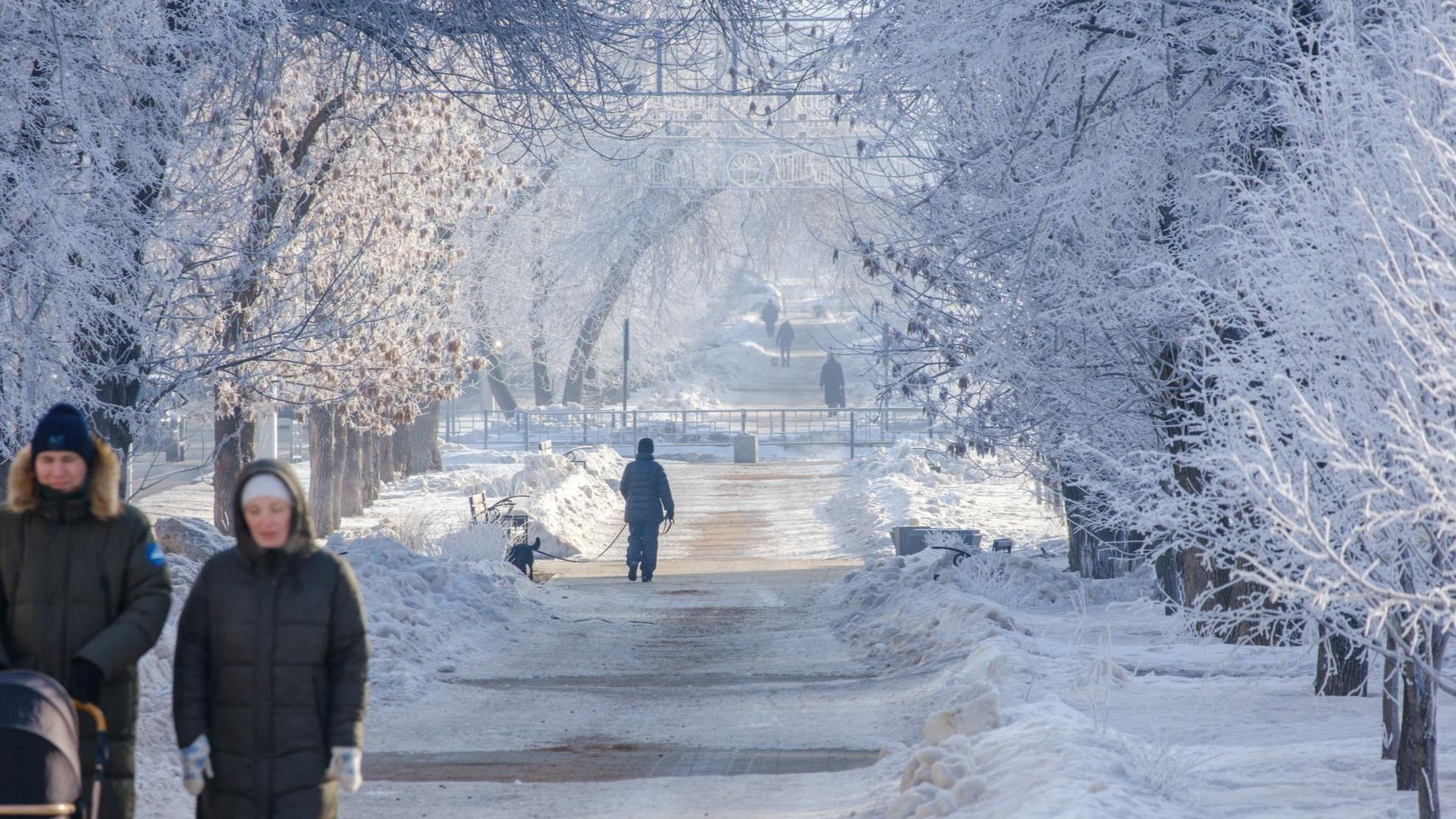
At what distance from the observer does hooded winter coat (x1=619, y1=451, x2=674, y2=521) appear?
17.5m

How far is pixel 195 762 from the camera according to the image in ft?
14.1

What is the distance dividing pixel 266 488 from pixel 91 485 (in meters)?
0.70

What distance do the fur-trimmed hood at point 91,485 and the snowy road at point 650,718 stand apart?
98.1 inches

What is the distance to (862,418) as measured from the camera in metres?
44.9

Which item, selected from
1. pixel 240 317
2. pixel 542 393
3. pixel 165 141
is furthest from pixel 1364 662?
pixel 542 393

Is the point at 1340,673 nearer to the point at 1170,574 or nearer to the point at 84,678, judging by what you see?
the point at 1170,574

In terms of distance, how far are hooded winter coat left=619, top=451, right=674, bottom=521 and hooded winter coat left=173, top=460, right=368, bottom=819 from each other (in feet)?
42.8

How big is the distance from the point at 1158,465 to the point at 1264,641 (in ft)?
16.2

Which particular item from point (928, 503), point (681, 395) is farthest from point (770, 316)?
point (928, 503)

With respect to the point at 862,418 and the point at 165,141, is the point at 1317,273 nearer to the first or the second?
the point at 165,141

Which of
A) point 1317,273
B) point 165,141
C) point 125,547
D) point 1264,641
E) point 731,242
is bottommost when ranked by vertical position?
point 1264,641

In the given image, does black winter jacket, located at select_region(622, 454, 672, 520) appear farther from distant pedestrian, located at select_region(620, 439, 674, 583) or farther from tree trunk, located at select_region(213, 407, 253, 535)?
tree trunk, located at select_region(213, 407, 253, 535)

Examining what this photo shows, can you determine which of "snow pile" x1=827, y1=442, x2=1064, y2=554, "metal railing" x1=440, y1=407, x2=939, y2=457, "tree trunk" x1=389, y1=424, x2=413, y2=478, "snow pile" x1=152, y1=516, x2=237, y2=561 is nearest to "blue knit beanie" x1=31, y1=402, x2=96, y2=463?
"snow pile" x1=152, y1=516, x2=237, y2=561

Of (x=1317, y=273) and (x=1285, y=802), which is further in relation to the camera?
(x=1285, y=802)
